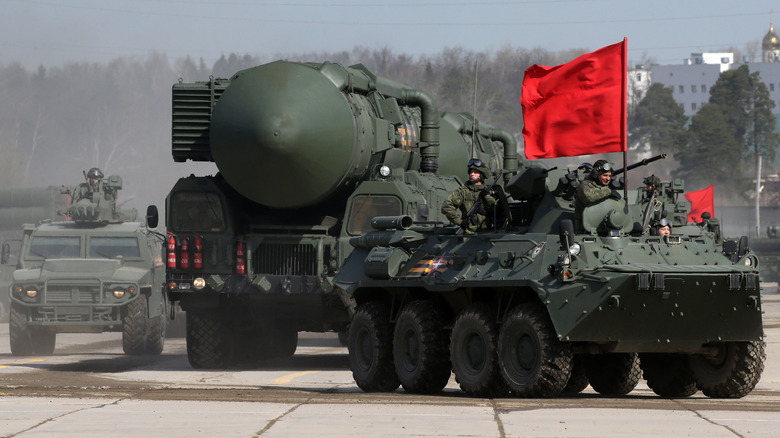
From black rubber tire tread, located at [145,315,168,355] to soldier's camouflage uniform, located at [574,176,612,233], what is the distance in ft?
42.1

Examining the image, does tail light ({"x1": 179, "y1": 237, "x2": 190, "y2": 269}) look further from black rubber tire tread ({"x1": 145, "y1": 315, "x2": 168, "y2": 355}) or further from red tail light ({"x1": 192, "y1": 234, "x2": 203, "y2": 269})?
black rubber tire tread ({"x1": 145, "y1": 315, "x2": 168, "y2": 355})

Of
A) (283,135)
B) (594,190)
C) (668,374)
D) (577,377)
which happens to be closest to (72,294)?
(283,135)

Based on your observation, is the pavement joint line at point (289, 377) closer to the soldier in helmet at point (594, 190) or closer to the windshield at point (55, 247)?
the soldier in helmet at point (594, 190)

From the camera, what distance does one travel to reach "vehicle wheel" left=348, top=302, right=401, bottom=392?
55.6 ft

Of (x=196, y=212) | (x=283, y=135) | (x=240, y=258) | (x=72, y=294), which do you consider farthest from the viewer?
(x=72, y=294)

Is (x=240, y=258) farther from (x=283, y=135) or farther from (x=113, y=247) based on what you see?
(x=113, y=247)

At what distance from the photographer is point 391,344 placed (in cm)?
1705

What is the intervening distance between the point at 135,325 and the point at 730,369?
43.0ft

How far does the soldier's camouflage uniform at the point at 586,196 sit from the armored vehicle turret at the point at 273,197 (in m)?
6.34

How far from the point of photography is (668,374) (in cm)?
1630

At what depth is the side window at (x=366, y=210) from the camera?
21.5m

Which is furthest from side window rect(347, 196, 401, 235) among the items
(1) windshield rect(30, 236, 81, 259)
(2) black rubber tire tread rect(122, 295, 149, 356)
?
(1) windshield rect(30, 236, 81, 259)

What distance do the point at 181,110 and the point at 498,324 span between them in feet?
28.7

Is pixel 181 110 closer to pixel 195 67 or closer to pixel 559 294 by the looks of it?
pixel 559 294
